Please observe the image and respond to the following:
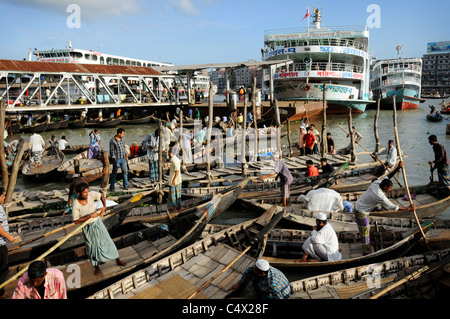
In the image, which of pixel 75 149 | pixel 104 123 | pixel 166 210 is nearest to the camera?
pixel 166 210

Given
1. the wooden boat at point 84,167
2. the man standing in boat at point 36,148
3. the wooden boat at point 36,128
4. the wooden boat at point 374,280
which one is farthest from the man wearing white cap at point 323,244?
the wooden boat at point 36,128

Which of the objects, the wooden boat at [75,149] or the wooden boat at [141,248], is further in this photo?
the wooden boat at [75,149]

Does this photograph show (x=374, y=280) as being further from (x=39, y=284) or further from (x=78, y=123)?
(x=78, y=123)

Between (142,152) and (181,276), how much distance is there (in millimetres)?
11171

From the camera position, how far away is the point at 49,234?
6.64 meters

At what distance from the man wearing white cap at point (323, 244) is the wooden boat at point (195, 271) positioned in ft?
2.93

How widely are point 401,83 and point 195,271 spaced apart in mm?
47055

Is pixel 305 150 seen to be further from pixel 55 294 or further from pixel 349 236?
pixel 55 294

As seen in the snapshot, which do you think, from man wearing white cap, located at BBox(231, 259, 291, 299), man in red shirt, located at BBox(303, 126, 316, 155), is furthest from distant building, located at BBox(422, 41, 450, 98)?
man wearing white cap, located at BBox(231, 259, 291, 299)

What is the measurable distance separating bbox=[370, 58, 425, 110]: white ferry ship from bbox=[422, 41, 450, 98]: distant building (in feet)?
197

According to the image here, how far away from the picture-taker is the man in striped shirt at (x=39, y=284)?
3811 millimetres

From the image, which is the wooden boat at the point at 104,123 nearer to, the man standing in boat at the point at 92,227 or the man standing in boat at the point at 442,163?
the man standing in boat at the point at 92,227

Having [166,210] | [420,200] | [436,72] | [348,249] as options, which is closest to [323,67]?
[420,200]

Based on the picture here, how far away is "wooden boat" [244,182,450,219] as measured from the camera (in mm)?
8430
